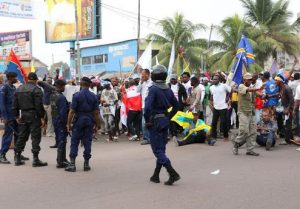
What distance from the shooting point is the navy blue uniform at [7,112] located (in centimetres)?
998

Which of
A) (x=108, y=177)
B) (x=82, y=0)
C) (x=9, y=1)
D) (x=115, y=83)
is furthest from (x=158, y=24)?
(x=108, y=177)

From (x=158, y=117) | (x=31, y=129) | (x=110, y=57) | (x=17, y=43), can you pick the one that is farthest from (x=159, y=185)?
(x=110, y=57)

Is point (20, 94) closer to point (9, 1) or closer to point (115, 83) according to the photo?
point (115, 83)

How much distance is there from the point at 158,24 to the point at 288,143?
35.9 meters

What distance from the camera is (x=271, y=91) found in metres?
12.8

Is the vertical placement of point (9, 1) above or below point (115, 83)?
above

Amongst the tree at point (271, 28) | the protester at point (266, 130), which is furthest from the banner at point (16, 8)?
the protester at point (266, 130)

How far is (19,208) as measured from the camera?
250 inches

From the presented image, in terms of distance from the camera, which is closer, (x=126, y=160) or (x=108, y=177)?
(x=108, y=177)

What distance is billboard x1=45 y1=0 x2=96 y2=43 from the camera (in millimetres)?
34438

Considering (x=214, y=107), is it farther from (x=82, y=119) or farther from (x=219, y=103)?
(x=82, y=119)

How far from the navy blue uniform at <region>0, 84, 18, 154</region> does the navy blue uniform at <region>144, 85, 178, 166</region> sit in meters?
3.58

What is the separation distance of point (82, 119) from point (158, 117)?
6.11 ft

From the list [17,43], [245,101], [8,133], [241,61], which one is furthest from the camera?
[17,43]
